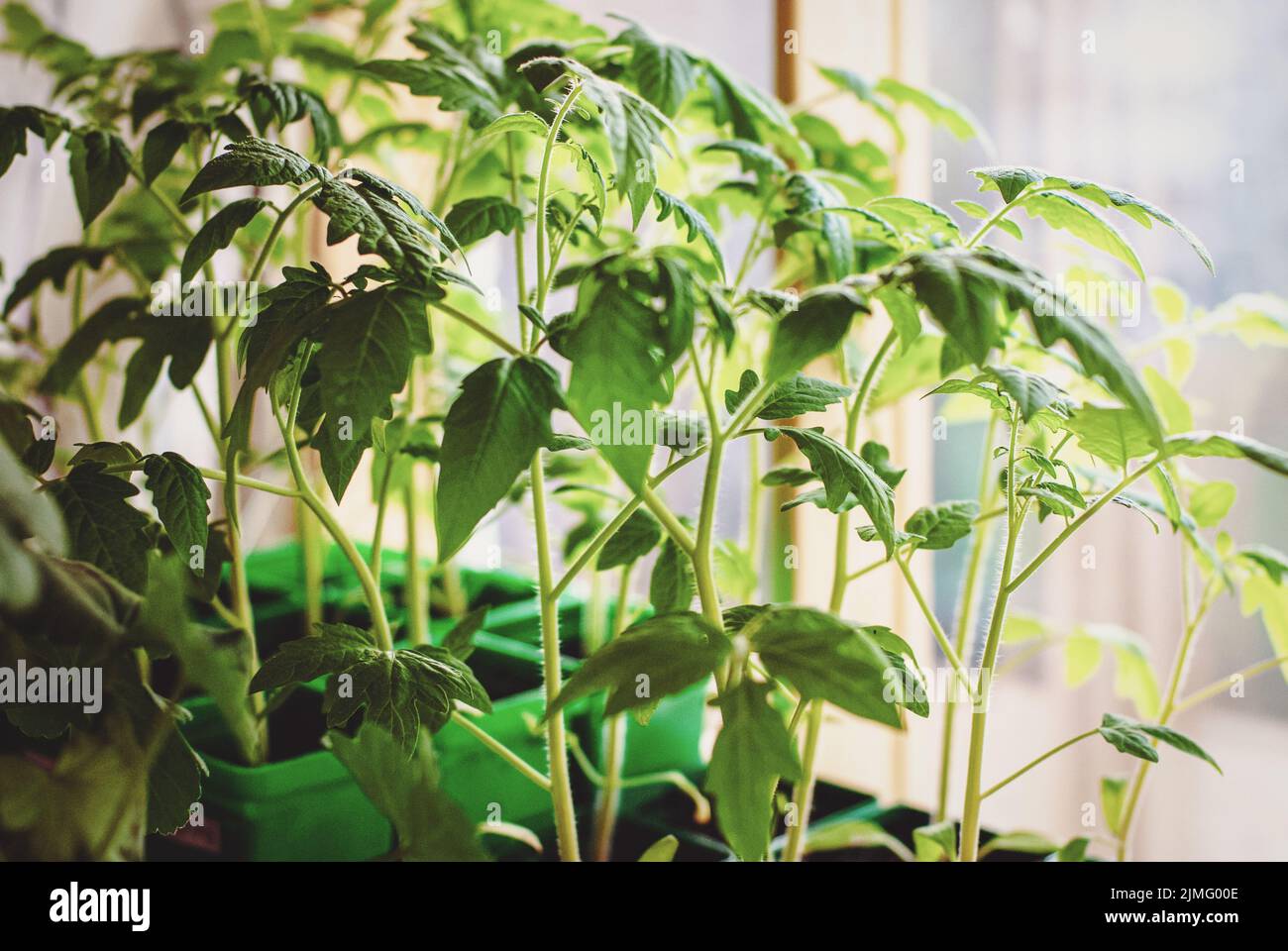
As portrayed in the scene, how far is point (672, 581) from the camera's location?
0.80 metres

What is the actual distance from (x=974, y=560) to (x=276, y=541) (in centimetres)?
159

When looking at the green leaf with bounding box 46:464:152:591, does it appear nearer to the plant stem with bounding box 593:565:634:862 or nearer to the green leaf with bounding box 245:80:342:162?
the green leaf with bounding box 245:80:342:162

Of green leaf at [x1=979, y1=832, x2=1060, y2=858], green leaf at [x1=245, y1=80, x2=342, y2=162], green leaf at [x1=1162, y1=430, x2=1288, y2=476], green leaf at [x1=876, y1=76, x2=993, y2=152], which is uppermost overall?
green leaf at [x1=876, y1=76, x2=993, y2=152]

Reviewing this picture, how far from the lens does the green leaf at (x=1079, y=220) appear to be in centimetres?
64

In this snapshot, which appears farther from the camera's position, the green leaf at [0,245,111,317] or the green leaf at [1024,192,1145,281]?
the green leaf at [0,245,111,317]

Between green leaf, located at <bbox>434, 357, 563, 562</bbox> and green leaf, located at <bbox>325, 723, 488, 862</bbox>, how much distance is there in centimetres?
11

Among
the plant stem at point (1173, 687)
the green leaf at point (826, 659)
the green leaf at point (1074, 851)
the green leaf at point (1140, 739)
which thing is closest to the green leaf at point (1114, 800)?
the plant stem at point (1173, 687)

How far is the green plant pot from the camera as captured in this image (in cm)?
87

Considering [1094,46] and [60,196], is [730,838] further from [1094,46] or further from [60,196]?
[60,196]

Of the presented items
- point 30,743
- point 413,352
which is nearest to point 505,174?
point 413,352

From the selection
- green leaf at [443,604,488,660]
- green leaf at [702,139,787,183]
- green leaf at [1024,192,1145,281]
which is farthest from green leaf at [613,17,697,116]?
green leaf at [443,604,488,660]

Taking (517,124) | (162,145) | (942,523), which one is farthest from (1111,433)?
(162,145)

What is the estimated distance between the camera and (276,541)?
7.26 feet
